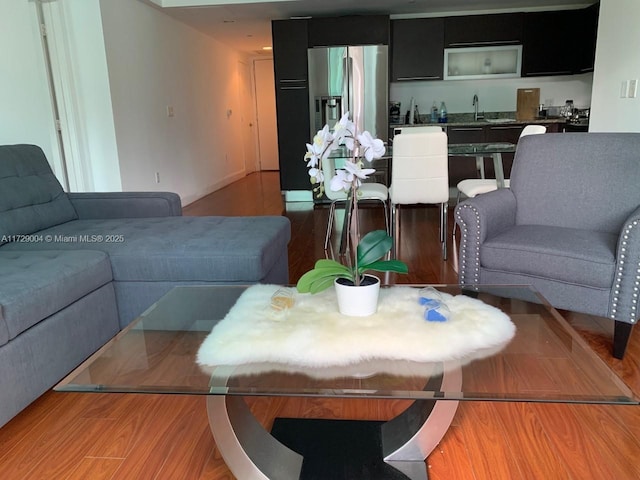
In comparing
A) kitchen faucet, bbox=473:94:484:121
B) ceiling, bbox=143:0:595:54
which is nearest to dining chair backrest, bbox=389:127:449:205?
ceiling, bbox=143:0:595:54

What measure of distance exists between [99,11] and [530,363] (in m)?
4.31

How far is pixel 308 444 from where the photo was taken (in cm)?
153

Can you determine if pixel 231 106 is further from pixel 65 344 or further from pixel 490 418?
pixel 490 418

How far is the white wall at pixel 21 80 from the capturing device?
10.9 feet

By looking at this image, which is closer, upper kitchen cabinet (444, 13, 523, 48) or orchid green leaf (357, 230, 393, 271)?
orchid green leaf (357, 230, 393, 271)

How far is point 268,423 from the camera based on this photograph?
5.42 ft

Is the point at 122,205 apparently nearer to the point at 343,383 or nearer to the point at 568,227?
the point at 343,383

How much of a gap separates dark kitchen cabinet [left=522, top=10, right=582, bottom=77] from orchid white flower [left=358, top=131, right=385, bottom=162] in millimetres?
4981

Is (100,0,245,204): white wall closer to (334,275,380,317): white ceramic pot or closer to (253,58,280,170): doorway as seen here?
(253,58,280,170): doorway

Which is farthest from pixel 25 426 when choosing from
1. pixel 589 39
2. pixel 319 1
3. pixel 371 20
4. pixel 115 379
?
pixel 589 39

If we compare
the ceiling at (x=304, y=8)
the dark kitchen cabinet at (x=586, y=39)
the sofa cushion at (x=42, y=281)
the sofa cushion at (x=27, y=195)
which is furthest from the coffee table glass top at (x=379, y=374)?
the dark kitchen cabinet at (x=586, y=39)

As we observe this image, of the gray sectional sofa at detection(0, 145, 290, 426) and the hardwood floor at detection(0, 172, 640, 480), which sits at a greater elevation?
the gray sectional sofa at detection(0, 145, 290, 426)

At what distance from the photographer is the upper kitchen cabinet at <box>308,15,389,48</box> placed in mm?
5352

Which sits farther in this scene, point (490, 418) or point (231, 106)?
point (231, 106)
